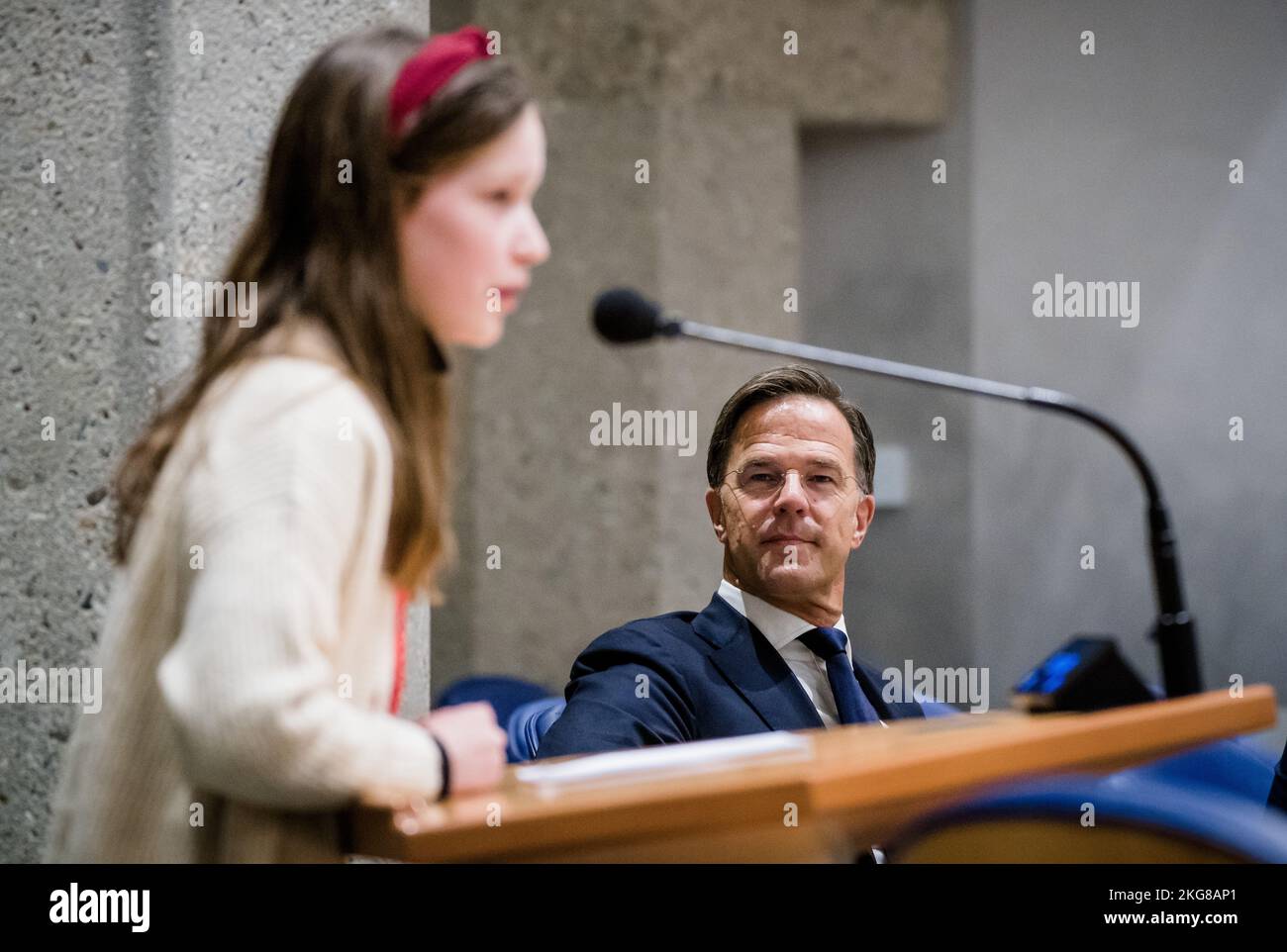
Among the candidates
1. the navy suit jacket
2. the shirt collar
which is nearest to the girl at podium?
the navy suit jacket

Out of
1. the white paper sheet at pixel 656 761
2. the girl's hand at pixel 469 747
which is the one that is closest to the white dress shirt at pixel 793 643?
the white paper sheet at pixel 656 761

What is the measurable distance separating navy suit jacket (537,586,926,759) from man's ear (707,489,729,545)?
13cm

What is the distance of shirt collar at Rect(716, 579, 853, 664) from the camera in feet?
7.15

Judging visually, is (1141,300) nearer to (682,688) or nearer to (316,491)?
(682,688)

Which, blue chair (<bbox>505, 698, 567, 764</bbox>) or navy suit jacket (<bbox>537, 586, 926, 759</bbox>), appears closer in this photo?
navy suit jacket (<bbox>537, 586, 926, 759</bbox>)

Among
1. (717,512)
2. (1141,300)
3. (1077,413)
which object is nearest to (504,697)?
(717,512)

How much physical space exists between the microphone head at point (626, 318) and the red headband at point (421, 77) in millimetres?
467

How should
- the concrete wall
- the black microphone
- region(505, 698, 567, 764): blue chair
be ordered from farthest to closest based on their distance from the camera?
the concrete wall → region(505, 698, 567, 764): blue chair → the black microphone

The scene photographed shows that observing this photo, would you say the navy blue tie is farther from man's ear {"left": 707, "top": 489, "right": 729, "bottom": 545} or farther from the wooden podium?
the wooden podium

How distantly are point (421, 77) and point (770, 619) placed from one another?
1.21 meters

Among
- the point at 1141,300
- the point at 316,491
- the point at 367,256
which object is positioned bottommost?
the point at 316,491

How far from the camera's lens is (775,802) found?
110cm

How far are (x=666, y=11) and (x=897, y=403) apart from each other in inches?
60.0

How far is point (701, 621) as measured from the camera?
218 centimetres
